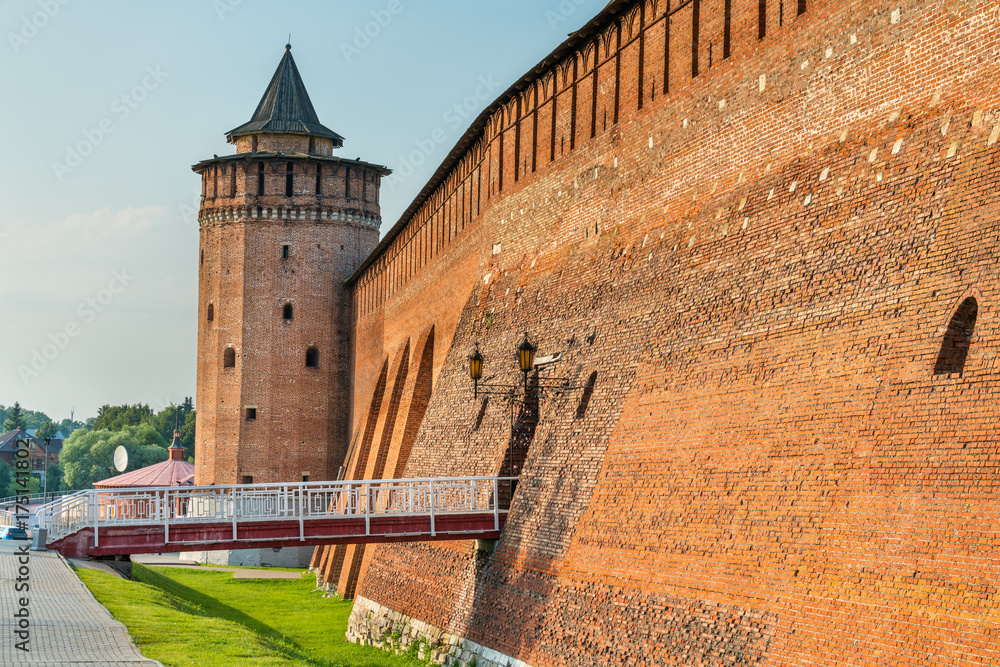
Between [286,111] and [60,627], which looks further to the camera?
[286,111]

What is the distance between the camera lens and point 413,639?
17359mm

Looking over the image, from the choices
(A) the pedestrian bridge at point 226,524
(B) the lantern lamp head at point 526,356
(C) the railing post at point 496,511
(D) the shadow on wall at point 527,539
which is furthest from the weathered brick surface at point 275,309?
(B) the lantern lamp head at point 526,356

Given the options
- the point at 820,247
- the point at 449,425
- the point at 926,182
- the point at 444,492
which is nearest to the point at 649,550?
the point at 820,247

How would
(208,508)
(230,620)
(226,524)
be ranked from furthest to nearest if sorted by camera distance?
(230,620), (208,508), (226,524)

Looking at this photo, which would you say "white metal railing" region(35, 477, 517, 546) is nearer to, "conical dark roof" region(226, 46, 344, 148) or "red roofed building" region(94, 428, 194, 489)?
"conical dark roof" region(226, 46, 344, 148)

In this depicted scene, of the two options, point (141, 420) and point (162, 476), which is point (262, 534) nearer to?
point (162, 476)

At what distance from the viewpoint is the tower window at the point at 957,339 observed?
8.91 metres

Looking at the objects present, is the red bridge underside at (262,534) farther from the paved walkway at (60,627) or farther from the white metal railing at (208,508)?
the paved walkway at (60,627)

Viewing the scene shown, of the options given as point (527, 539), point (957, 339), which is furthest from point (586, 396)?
point (957, 339)

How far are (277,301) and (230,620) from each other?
57.8 ft

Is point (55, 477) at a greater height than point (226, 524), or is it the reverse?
point (226, 524)

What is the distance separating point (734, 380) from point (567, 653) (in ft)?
11.3

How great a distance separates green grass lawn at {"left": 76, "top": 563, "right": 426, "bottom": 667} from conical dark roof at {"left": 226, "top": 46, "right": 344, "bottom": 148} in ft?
43.5

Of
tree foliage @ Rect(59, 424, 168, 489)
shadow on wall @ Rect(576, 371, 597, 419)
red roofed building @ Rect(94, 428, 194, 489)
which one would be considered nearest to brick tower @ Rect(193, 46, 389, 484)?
red roofed building @ Rect(94, 428, 194, 489)
